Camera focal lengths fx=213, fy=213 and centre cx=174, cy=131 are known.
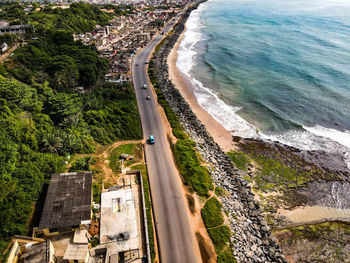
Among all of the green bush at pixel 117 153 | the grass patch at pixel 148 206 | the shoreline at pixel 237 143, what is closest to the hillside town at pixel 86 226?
the grass patch at pixel 148 206

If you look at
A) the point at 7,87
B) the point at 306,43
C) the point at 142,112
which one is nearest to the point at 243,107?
the point at 142,112

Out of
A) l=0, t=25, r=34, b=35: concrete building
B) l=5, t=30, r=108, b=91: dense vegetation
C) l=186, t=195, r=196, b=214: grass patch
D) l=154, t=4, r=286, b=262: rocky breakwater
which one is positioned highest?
l=0, t=25, r=34, b=35: concrete building

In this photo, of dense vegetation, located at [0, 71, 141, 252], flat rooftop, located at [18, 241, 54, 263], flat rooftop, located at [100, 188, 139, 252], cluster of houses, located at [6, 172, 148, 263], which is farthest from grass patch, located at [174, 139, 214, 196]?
flat rooftop, located at [18, 241, 54, 263]

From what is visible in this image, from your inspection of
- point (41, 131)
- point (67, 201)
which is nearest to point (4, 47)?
point (41, 131)

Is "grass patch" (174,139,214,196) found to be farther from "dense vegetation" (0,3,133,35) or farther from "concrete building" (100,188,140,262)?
"dense vegetation" (0,3,133,35)

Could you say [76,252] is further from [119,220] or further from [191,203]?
[191,203]

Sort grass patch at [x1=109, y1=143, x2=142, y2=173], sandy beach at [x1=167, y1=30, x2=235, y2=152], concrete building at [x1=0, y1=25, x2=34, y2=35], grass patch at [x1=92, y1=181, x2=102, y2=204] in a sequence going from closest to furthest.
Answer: grass patch at [x1=92, y1=181, x2=102, y2=204]
grass patch at [x1=109, y1=143, x2=142, y2=173]
sandy beach at [x1=167, y1=30, x2=235, y2=152]
concrete building at [x1=0, y1=25, x2=34, y2=35]

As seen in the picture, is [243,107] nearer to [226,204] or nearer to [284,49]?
[226,204]

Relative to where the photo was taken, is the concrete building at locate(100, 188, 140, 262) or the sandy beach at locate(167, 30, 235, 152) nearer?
the concrete building at locate(100, 188, 140, 262)
